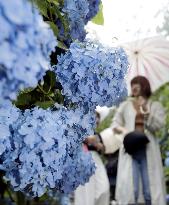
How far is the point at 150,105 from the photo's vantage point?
4.21 m

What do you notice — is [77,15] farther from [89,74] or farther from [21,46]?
[21,46]

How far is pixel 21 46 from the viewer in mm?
471

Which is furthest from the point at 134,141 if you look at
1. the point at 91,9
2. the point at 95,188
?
the point at 91,9

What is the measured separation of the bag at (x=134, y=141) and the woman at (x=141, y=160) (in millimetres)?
100

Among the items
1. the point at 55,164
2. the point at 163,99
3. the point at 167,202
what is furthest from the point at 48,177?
the point at 163,99

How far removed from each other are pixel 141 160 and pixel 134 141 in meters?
0.38

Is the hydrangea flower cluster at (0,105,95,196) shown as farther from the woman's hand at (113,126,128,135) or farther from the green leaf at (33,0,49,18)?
the woman's hand at (113,126,128,135)

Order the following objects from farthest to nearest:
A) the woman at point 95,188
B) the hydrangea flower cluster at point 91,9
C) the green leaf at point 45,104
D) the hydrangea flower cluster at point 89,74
→ the woman at point 95,188 → the hydrangea flower cluster at point 91,9 → the green leaf at point 45,104 → the hydrangea flower cluster at point 89,74

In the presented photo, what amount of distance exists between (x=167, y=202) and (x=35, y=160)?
3964 millimetres

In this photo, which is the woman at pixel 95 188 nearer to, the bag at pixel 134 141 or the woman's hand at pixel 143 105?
the bag at pixel 134 141

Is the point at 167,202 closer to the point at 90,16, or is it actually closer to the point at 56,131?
the point at 90,16

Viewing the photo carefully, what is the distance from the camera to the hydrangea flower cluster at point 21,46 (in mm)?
449

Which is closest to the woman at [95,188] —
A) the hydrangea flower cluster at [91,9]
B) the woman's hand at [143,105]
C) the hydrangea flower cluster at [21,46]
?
the woman's hand at [143,105]

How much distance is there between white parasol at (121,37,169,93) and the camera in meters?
4.24
